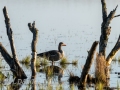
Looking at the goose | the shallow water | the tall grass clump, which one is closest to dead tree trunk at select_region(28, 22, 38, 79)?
the shallow water

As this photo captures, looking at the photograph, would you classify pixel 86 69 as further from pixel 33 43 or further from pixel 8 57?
pixel 8 57

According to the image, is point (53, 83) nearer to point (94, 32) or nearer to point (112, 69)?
point (112, 69)

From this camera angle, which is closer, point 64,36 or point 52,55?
point 52,55

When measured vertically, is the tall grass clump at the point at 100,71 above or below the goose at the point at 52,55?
below

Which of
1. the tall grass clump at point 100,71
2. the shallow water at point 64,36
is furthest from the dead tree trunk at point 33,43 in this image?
the tall grass clump at point 100,71

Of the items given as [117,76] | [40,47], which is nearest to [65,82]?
[117,76]

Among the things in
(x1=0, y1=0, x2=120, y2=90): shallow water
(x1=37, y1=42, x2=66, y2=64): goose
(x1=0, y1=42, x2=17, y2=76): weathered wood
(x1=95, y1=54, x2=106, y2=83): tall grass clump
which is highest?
(x1=0, y1=0, x2=120, y2=90): shallow water

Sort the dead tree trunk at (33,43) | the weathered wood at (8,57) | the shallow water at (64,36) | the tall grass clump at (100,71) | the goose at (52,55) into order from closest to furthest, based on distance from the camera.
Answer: the tall grass clump at (100,71) → the dead tree trunk at (33,43) → the weathered wood at (8,57) → the shallow water at (64,36) → the goose at (52,55)

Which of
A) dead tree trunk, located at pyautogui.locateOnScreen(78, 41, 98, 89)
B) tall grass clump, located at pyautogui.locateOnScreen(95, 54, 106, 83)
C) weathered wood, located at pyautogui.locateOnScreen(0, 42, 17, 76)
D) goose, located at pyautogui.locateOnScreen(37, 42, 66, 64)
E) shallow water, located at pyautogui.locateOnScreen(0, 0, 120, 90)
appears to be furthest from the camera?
goose, located at pyautogui.locateOnScreen(37, 42, 66, 64)

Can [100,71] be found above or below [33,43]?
below

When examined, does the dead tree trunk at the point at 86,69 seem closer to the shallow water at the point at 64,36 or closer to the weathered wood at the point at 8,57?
the shallow water at the point at 64,36

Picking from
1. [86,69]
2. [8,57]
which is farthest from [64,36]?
[86,69]

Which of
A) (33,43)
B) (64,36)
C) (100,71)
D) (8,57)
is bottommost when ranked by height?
(100,71)

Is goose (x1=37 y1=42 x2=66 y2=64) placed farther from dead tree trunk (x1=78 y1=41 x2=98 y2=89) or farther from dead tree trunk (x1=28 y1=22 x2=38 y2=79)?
dead tree trunk (x1=78 y1=41 x2=98 y2=89)
